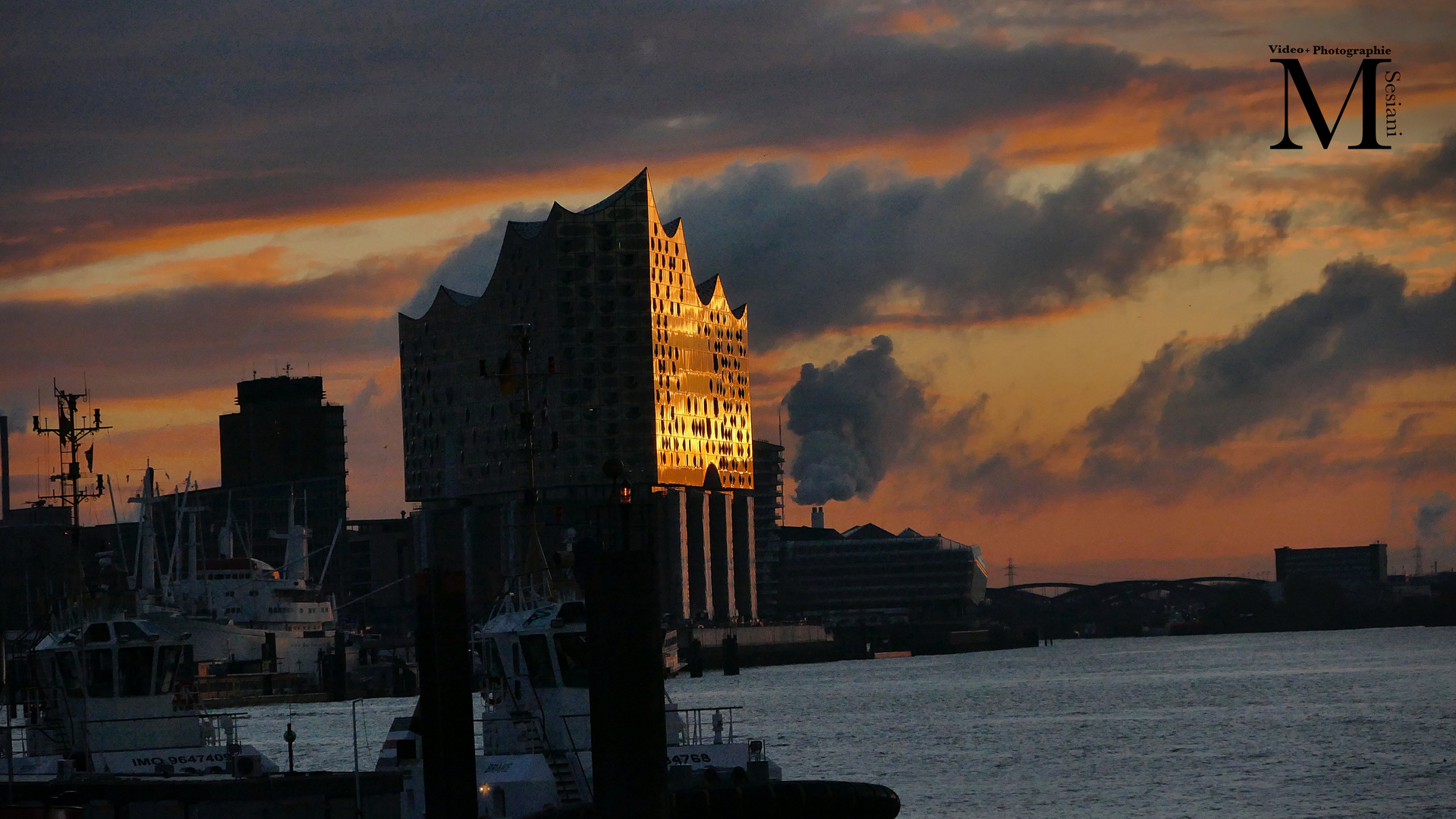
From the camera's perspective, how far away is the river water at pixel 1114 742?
241ft

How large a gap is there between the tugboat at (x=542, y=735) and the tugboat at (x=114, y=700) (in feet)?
31.0

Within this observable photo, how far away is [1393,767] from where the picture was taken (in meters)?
82.5

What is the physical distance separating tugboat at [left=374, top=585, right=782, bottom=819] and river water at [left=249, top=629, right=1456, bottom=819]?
88.9 feet

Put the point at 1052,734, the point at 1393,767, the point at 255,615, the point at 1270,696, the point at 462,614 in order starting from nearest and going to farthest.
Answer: the point at 462,614
the point at 1393,767
the point at 1052,734
the point at 1270,696
the point at 255,615

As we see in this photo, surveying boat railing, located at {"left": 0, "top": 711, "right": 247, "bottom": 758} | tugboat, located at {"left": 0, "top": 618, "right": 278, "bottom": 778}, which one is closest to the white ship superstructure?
tugboat, located at {"left": 0, "top": 618, "right": 278, "bottom": 778}

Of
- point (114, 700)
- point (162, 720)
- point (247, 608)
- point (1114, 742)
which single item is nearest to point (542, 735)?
point (162, 720)

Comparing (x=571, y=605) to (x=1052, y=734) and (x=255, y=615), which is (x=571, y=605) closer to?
(x=1052, y=734)

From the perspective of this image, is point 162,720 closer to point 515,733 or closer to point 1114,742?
point 515,733

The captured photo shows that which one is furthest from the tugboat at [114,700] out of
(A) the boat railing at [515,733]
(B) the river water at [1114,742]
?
(B) the river water at [1114,742]

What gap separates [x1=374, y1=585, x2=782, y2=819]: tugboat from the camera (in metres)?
42.2

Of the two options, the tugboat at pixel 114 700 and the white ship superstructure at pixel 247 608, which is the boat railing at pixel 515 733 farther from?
the white ship superstructure at pixel 247 608

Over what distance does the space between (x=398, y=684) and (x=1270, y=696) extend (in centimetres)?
7650

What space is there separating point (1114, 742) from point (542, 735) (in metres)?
60.5

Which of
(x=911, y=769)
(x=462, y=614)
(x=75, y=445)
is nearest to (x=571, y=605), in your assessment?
(x=462, y=614)
